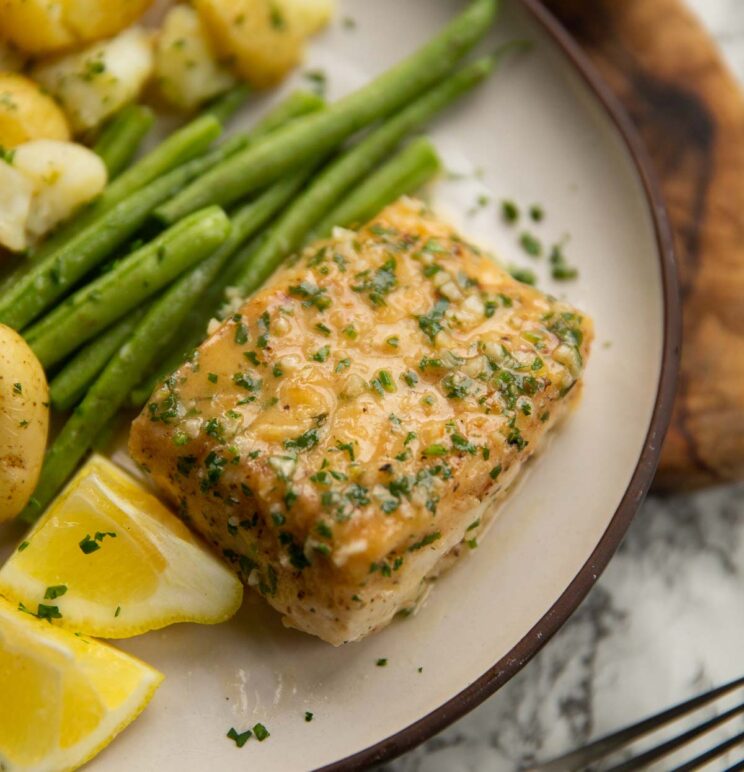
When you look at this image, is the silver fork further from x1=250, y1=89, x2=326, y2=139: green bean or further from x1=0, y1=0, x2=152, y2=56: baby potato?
x1=0, y1=0, x2=152, y2=56: baby potato

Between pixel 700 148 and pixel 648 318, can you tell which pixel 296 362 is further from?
pixel 700 148

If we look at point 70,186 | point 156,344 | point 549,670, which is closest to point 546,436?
point 549,670

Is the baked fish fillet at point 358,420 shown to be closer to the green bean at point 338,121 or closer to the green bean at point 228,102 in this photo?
the green bean at point 338,121

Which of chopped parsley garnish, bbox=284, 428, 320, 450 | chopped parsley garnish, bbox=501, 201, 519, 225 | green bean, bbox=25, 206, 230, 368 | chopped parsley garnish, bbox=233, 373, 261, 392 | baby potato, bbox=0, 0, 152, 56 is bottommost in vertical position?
chopped parsley garnish, bbox=501, 201, 519, 225

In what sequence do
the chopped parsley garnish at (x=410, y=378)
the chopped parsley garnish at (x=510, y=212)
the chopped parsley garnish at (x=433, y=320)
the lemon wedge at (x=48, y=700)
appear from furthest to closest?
the chopped parsley garnish at (x=510, y=212) < the chopped parsley garnish at (x=433, y=320) < the chopped parsley garnish at (x=410, y=378) < the lemon wedge at (x=48, y=700)

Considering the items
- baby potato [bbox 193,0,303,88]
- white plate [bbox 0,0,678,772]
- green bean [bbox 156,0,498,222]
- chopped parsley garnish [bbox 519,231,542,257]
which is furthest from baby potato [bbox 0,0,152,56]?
chopped parsley garnish [bbox 519,231,542,257]

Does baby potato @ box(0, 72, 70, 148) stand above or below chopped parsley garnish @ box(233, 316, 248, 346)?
above

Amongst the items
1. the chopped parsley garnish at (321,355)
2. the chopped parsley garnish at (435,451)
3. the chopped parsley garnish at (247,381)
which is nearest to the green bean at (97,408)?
the chopped parsley garnish at (247,381)
